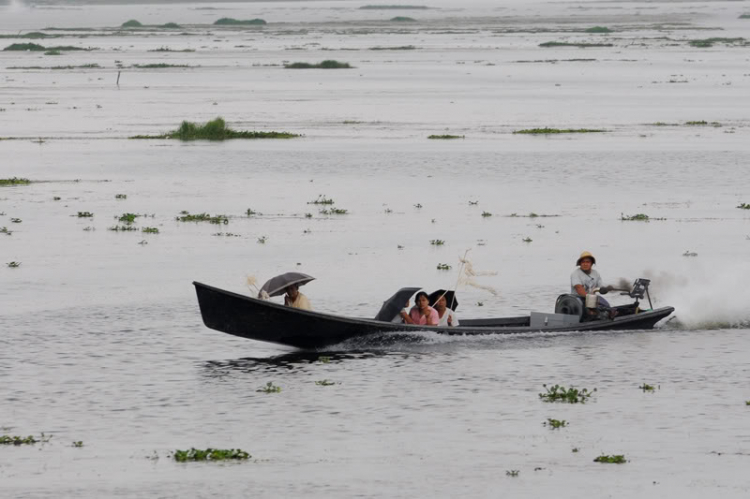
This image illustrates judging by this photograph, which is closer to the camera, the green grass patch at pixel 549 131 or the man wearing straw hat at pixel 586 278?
the man wearing straw hat at pixel 586 278

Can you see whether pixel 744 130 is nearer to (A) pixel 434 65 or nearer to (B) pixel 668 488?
(B) pixel 668 488

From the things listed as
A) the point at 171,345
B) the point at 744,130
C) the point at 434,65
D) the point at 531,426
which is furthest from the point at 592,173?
the point at 434,65

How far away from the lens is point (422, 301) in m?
28.1

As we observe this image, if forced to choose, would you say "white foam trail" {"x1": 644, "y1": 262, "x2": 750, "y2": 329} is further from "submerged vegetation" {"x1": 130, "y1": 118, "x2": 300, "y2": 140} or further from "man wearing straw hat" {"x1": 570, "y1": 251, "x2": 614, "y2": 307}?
"submerged vegetation" {"x1": 130, "y1": 118, "x2": 300, "y2": 140}

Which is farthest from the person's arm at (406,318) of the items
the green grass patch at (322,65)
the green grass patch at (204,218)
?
the green grass patch at (322,65)

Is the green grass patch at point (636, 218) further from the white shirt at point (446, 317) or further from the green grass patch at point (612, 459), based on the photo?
the green grass patch at point (612, 459)

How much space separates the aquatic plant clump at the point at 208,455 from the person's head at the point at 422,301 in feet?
27.9

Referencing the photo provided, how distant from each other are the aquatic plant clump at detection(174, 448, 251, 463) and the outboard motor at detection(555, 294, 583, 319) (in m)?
11.2

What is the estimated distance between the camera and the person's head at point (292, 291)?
91.4 ft

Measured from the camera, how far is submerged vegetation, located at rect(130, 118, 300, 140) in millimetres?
75812

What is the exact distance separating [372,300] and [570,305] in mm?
5503

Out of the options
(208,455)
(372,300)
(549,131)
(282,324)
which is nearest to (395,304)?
(282,324)

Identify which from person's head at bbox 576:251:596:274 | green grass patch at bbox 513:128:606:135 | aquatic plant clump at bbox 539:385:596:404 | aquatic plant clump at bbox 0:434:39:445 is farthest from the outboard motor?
green grass patch at bbox 513:128:606:135

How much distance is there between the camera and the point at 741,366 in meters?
26.5
